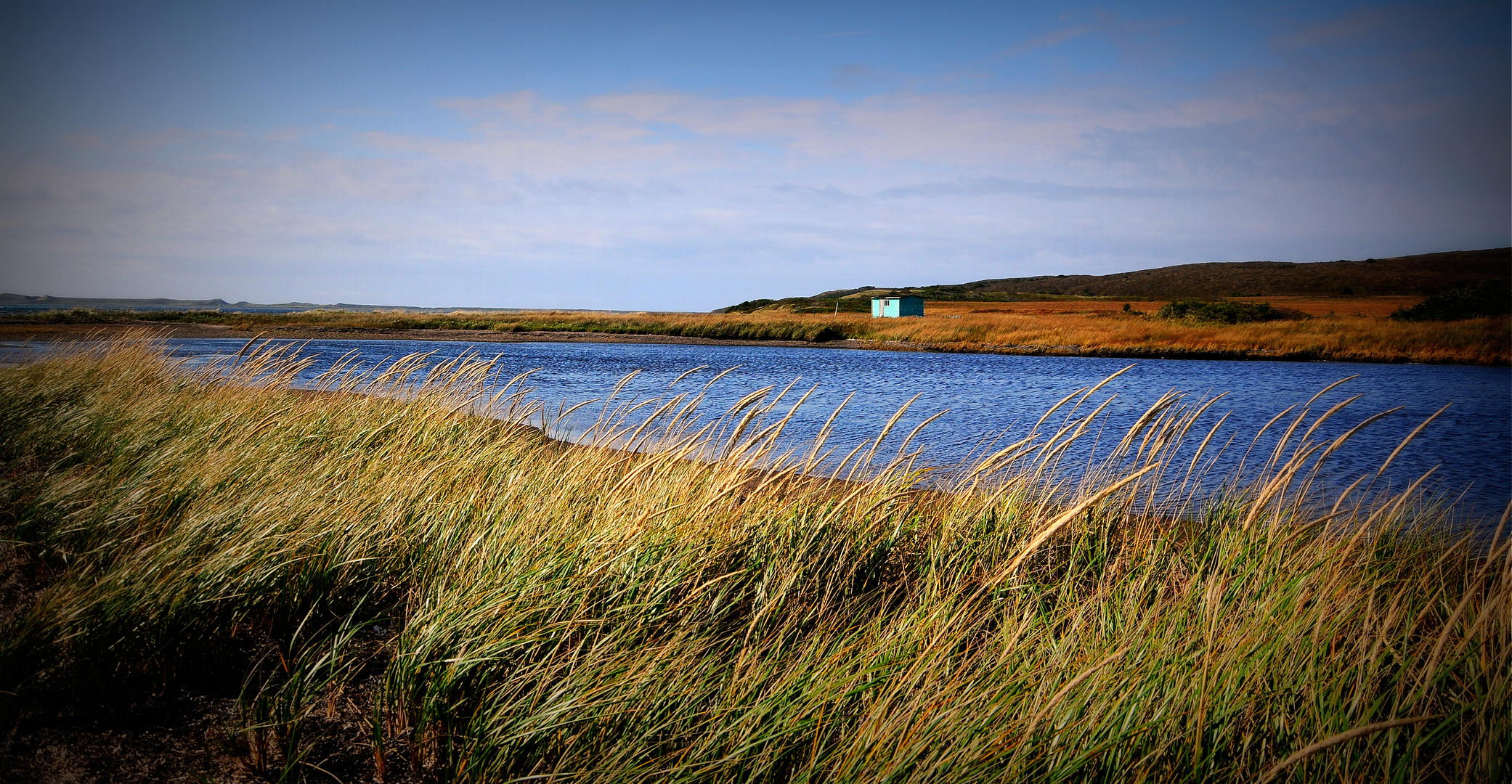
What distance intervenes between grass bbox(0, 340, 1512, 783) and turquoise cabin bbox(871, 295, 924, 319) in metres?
66.2

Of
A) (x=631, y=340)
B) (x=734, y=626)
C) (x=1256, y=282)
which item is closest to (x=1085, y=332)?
(x=631, y=340)

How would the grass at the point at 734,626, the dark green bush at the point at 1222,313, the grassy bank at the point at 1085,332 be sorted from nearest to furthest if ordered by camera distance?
1. the grass at the point at 734,626
2. the grassy bank at the point at 1085,332
3. the dark green bush at the point at 1222,313

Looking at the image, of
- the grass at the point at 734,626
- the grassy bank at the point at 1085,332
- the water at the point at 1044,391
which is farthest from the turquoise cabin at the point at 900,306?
the grass at the point at 734,626

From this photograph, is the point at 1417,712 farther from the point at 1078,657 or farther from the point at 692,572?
the point at 692,572

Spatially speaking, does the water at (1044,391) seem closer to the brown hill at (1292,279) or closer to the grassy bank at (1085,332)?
the grassy bank at (1085,332)

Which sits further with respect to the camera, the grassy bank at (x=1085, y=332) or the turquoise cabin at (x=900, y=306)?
the turquoise cabin at (x=900, y=306)

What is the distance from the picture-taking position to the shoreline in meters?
34.8

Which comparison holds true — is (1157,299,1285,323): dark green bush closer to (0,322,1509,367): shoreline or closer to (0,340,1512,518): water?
(0,322,1509,367): shoreline

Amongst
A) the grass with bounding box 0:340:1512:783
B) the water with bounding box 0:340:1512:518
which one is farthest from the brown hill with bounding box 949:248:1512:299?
the grass with bounding box 0:340:1512:783

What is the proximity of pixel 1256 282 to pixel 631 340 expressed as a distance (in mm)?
97686

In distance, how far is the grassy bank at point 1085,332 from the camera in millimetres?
34094

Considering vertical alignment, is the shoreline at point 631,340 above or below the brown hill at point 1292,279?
below

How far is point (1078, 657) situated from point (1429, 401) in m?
25.4

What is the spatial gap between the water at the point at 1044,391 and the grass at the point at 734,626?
1762 millimetres
